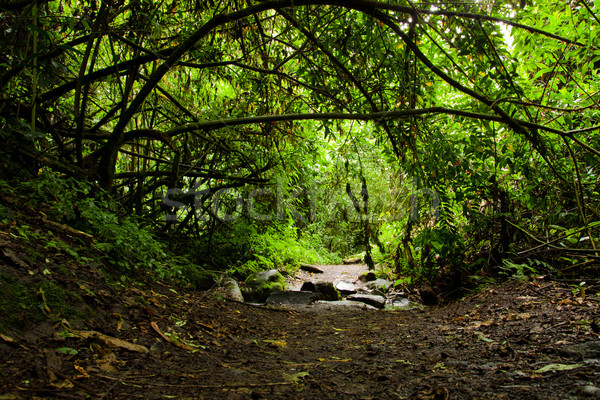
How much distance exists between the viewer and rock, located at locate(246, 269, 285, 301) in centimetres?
474

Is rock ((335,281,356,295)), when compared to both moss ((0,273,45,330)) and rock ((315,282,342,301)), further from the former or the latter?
moss ((0,273,45,330))

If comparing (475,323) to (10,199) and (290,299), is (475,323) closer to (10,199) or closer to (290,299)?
(290,299)

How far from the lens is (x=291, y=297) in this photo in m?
4.75

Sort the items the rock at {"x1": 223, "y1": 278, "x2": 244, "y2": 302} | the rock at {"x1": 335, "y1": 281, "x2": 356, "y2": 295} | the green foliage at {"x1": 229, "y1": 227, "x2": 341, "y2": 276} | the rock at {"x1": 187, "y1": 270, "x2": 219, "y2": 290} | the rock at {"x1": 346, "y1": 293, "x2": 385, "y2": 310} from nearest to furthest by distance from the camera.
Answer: the rock at {"x1": 187, "y1": 270, "x2": 219, "y2": 290} < the rock at {"x1": 223, "y1": 278, "x2": 244, "y2": 302} < the rock at {"x1": 346, "y1": 293, "x2": 385, "y2": 310} < the rock at {"x1": 335, "y1": 281, "x2": 356, "y2": 295} < the green foliage at {"x1": 229, "y1": 227, "x2": 341, "y2": 276}

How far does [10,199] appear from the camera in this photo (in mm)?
2553

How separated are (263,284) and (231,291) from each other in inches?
32.2

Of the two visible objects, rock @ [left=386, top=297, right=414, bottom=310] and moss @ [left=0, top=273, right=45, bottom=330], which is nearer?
moss @ [left=0, top=273, right=45, bottom=330]

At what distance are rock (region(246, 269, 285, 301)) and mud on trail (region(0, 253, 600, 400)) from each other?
1.65 metres

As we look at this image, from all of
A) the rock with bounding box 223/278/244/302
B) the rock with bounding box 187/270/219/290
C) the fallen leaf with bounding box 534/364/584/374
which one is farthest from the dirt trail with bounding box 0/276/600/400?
the rock with bounding box 223/278/244/302

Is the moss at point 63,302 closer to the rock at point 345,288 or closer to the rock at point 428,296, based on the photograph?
the rock at point 428,296

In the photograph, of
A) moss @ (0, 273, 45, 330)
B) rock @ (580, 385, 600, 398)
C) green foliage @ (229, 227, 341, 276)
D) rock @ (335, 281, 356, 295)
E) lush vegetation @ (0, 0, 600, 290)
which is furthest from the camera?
green foliage @ (229, 227, 341, 276)

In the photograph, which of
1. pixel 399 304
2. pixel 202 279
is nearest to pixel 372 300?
pixel 399 304

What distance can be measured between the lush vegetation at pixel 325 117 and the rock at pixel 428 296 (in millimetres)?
286

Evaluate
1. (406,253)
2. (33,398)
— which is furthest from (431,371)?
(406,253)
